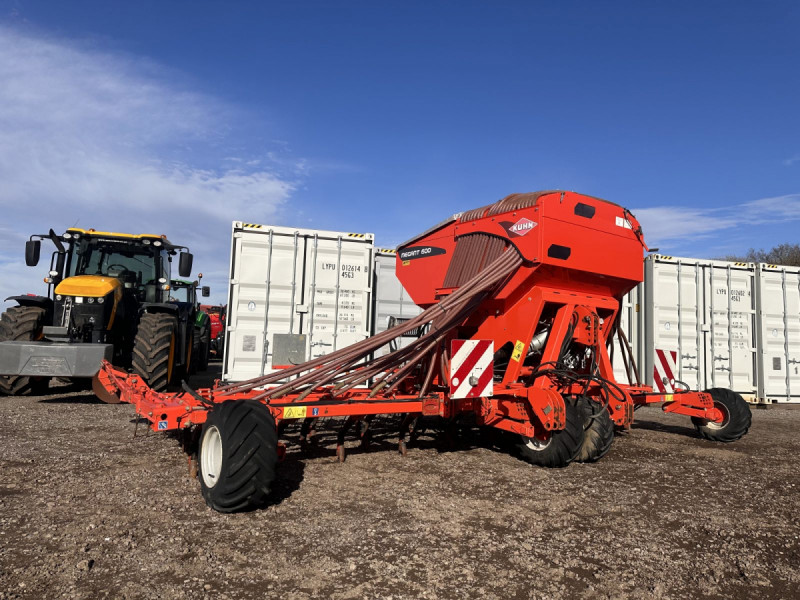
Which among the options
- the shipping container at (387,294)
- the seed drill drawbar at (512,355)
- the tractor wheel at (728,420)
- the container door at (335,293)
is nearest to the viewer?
the seed drill drawbar at (512,355)

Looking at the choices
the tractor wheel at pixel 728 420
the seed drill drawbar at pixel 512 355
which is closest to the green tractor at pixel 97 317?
the seed drill drawbar at pixel 512 355

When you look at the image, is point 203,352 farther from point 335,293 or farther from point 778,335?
point 778,335

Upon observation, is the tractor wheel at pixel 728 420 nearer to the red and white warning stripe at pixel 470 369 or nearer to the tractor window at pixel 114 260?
the red and white warning stripe at pixel 470 369

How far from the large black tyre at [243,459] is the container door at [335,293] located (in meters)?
5.15

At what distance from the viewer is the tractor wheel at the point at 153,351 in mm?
8008

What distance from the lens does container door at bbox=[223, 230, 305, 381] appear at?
854 cm

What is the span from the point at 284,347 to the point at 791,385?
33.3 ft

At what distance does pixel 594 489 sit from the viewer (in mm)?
4453

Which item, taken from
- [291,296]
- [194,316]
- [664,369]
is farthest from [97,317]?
[664,369]

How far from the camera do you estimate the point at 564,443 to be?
4.91 metres

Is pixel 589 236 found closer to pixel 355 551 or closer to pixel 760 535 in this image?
pixel 760 535

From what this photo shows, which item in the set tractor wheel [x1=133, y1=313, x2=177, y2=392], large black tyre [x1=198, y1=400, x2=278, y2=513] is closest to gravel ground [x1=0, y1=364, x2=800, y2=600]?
large black tyre [x1=198, y1=400, x2=278, y2=513]

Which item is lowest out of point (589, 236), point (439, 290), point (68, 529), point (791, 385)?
point (68, 529)

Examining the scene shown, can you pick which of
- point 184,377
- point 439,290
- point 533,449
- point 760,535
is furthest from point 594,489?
point 184,377
